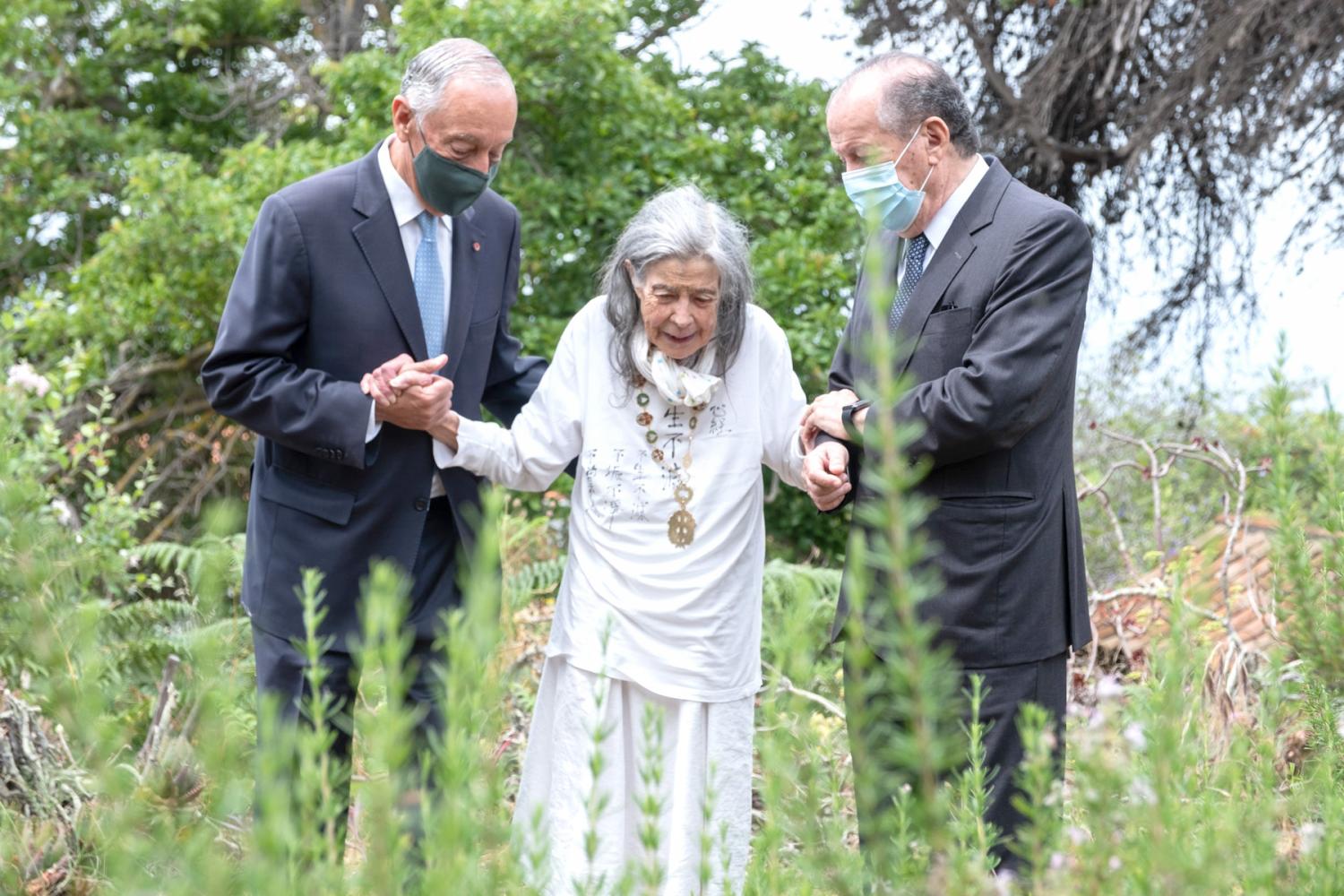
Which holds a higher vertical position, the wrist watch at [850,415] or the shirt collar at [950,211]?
the shirt collar at [950,211]

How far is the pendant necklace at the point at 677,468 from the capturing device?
3.09m

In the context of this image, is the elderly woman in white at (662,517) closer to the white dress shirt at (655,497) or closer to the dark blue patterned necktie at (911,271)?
the white dress shirt at (655,497)

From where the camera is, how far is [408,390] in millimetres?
3012

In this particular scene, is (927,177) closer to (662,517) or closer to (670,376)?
(670,376)

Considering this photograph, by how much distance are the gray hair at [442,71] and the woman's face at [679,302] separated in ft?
1.81

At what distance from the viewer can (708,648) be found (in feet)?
10.1

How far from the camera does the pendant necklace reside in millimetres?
3088

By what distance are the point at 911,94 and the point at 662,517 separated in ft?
3.33

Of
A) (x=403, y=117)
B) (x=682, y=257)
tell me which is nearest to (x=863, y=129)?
(x=682, y=257)

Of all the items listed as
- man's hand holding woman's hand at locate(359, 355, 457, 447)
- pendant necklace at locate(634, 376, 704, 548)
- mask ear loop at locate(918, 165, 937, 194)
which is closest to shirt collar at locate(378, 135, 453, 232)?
man's hand holding woman's hand at locate(359, 355, 457, 447)

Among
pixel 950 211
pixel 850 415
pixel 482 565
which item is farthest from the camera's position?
pixel 950 211

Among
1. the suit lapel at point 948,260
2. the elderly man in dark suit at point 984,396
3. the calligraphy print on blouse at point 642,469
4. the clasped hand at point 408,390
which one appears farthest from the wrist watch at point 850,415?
the clasped hand at point 408,390

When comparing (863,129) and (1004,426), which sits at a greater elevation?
(863,129)

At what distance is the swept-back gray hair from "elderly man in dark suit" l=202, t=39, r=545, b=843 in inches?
14.5
